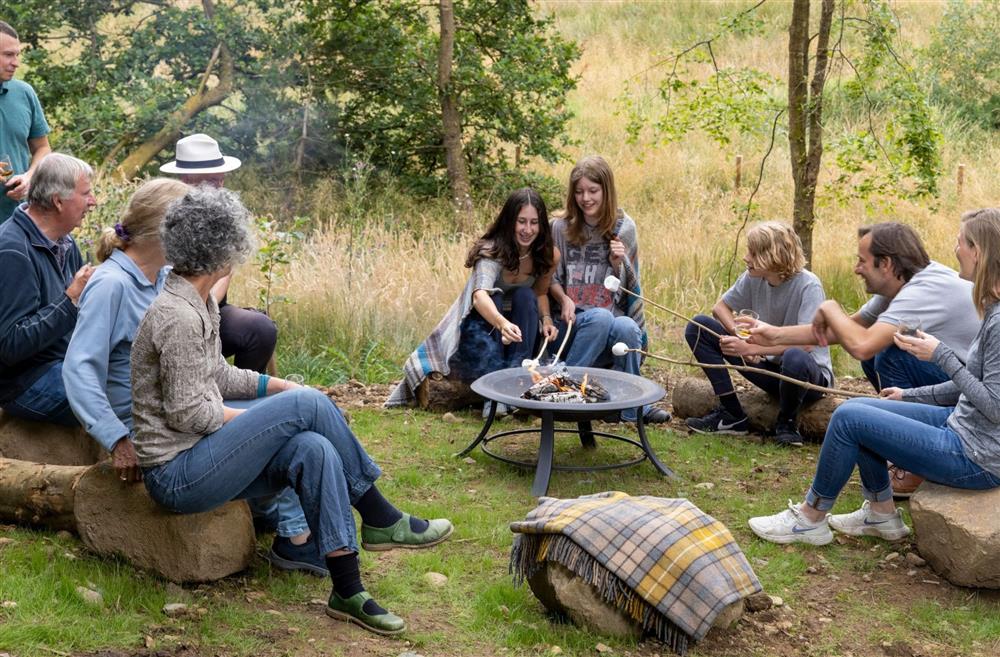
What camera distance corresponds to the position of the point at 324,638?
3533mm

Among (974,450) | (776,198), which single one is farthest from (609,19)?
(974,450)

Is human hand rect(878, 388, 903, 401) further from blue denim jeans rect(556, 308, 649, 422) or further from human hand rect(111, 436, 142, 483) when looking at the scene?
human hand rect(111, 436, 142, 483)

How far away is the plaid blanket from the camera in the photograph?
11.6 ft

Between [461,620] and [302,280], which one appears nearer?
[461,620]

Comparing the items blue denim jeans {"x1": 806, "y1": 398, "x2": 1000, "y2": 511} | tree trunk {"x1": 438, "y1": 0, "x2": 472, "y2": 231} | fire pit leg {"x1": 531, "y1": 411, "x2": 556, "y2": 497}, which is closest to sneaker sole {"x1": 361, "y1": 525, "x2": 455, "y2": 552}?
fire pit leg {"x1": 531, "y1": 411, "x2": 556, "y2": 497}

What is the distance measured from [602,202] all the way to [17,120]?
328cm

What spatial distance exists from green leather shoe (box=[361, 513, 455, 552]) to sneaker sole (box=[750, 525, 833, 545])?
137 centimetres

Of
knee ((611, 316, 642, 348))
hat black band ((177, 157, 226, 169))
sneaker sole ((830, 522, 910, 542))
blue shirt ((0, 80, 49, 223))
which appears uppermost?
blue shirt ((0, 80, 49, 223))

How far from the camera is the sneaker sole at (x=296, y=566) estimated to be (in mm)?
3977

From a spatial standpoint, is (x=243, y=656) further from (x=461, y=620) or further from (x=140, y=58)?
(x=140, y=58)

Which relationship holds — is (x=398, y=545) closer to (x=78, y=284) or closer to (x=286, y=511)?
(x=286, y=511)

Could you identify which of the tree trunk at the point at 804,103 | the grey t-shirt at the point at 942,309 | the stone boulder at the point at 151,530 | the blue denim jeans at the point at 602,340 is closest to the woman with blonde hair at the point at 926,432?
the grey t-shirt at the point at 942,309

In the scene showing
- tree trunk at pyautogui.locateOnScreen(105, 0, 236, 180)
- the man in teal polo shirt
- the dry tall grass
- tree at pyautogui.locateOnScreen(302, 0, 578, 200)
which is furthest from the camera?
tree at pyautogui.locateOnScreen(302, 0, 578, 200)

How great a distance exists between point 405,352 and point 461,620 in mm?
3905
